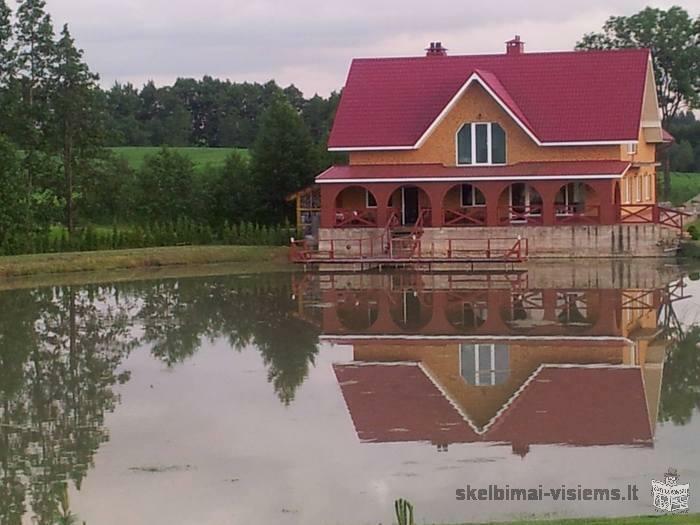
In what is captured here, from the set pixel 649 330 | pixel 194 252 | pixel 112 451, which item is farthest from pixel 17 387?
pixel 194 252

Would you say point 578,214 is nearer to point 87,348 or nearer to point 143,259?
point 143,259

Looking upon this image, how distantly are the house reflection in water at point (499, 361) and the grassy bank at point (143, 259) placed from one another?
7.57 m

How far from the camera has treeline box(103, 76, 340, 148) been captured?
297 ft

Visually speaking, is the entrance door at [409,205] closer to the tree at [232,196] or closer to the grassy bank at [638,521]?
the tree at [232,196]

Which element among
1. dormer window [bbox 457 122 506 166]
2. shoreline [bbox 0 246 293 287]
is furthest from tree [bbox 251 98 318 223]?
dormer window [bbox 457 122 506 166]

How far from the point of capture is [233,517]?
11.7 metres

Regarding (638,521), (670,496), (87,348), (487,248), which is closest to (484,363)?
(87,348)

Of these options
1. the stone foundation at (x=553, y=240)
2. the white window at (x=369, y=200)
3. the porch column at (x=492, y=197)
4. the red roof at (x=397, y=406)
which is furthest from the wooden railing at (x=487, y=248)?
the red roof at (x=397, y=406)

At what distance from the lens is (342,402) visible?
16875 mm

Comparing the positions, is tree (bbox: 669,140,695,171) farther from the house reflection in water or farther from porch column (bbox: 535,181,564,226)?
the house reflection in water

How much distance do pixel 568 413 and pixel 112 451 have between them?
204 inches

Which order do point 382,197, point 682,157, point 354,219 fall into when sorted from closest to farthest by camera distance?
point 382,197, point 354,219, point 682,157

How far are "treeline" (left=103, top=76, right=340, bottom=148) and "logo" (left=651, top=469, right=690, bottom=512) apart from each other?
258ft

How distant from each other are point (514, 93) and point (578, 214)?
5103 mm
